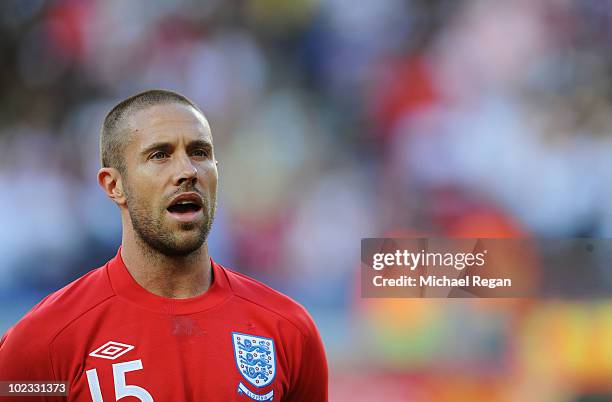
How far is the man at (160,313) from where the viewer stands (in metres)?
1.83

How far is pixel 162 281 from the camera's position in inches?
76.6

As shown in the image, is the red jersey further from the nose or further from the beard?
the nose

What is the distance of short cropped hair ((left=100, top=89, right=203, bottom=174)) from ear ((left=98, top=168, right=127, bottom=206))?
0.02m

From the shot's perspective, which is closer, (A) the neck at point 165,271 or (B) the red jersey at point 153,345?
(B) the red jersey at point 153,345

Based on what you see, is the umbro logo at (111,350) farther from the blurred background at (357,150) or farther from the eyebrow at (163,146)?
the blurred background at (357,150)

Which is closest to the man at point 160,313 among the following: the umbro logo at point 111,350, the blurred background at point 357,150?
the umbro logo at point 111,350

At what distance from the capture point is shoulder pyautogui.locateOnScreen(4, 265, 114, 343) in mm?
1861

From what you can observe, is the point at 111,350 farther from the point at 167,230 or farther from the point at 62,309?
the point at 167,230

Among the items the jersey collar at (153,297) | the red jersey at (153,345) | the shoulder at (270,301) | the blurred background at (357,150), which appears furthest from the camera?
the blurred background at (357,150)

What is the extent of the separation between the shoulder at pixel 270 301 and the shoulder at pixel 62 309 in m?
0.32

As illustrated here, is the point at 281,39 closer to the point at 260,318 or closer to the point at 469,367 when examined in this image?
the point at 469,367

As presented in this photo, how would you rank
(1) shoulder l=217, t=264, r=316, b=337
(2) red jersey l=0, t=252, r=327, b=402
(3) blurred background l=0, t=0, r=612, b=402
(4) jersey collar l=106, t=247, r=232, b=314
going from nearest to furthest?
(2) red jersey l=0, t=252, r=327, b=402 < (4) jersey collar l=106, t=247, r=232, b=314 < (1) shoulder l=217, t=264, r=316, b=337 < (3) blurred background l=0, t=0, r=612, b=402

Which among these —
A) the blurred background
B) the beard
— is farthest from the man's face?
the blurred background

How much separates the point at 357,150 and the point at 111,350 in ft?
6.09
